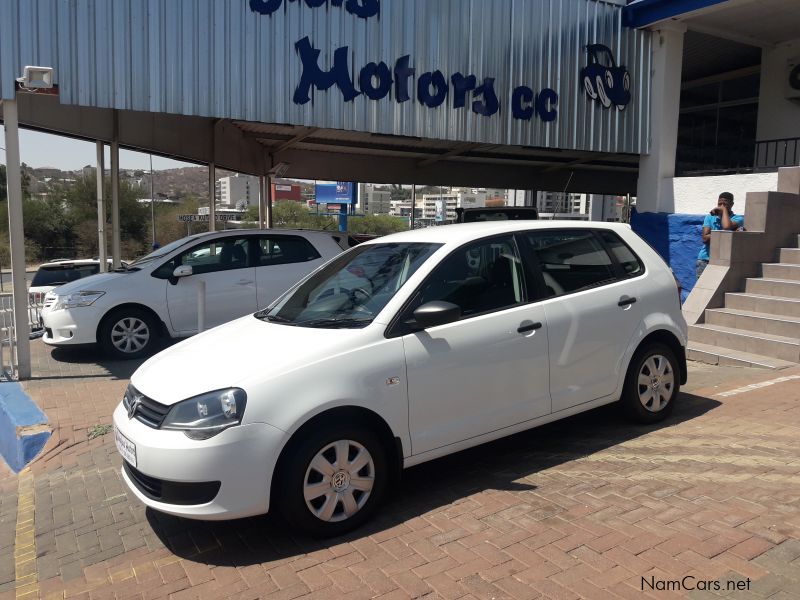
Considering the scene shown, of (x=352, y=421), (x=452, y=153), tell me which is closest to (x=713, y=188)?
(x=452, y=153)

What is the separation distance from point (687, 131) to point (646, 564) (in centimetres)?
1823

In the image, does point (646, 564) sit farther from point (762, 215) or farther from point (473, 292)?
point (762, 215)

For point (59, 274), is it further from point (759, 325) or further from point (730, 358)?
point (759, 325)

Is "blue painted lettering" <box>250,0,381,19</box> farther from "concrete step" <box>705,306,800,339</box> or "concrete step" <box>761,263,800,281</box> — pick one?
"concrete step" <box>761,263,800,281</box>

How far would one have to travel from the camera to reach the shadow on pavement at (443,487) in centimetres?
373

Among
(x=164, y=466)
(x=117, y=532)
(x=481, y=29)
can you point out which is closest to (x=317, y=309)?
(x=164, y=466)

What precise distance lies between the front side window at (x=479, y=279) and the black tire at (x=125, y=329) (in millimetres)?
5722

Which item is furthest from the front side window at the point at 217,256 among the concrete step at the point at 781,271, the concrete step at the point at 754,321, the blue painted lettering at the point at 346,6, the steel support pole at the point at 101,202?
the concrete step at the point at 781,271

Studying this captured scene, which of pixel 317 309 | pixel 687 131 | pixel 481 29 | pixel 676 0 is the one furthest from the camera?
pixel 687 131

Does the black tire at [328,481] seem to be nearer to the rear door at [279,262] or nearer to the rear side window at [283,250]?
the rear door at [279,262]

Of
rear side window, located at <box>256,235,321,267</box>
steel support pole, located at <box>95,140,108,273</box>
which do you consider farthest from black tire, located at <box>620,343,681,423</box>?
steel support pole, located at <box>95,140,108,273</box>

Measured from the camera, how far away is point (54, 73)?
7.71m

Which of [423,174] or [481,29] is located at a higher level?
[481,29]

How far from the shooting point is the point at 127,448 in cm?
380
